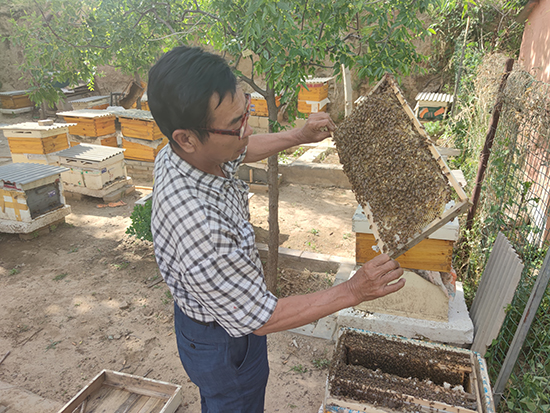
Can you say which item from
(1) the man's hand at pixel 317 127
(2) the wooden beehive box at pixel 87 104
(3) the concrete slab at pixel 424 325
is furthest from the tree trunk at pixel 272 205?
(2) the wooden beehive box at pixel 87 104

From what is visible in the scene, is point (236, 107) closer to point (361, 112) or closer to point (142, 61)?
point (361, 112)

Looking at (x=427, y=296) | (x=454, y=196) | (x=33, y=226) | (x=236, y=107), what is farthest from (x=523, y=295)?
(x=33, y=226)

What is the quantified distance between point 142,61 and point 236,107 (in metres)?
3.66

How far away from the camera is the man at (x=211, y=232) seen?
1285 millimetres

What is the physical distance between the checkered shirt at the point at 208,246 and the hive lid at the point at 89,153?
234 inches

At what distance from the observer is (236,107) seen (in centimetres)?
138

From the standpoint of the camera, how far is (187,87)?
4.14 ft

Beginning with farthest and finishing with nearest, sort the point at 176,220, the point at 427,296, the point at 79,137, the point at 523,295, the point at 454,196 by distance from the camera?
the point at 79,137 → the point at 427,296 → the point at 523,295 → the point at 454,196 → the point at 176,220

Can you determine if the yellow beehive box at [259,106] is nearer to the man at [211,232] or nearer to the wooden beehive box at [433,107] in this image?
the wooden beehive box at [433,107]

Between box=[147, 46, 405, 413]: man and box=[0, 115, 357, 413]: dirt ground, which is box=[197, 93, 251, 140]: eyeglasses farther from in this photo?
box=[0, 115, 357, 413]: dirt ground

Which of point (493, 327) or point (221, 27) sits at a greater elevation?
point (221, 27)

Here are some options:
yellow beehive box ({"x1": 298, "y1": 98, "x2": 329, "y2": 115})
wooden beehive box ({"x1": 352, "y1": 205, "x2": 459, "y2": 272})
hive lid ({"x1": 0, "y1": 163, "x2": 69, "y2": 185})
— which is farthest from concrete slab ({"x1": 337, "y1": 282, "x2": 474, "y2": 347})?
yellow beehive box ({"x1": 298, "y1": 98, "x2": 329, "y2": 115})

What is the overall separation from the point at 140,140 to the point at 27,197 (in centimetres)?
319

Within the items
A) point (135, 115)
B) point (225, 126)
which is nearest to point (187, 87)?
point (225, 126)
